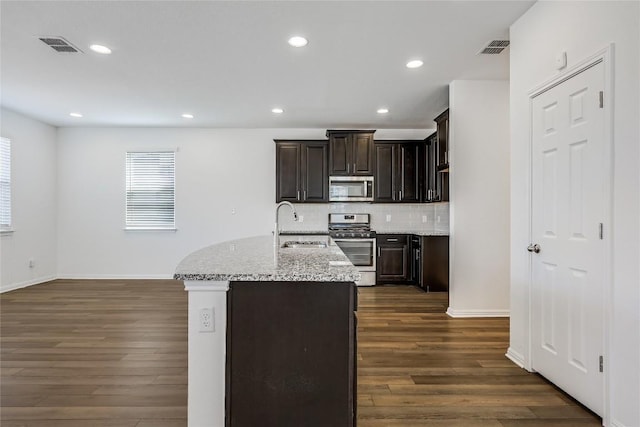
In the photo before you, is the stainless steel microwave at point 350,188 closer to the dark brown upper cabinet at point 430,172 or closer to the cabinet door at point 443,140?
the dark brown upper cabinet at point 430,172

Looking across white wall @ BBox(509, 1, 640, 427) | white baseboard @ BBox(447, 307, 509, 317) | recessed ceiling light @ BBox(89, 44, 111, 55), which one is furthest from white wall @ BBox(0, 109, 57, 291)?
white wall @ BBox(509, 1, 640, 427)

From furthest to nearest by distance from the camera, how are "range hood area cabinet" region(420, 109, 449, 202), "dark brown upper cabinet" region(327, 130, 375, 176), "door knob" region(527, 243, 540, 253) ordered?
"dark brown upper cabinet" region(327, 130, 375, 176) → "range hood area cabinet" region(420, 109, 449, 202) → "door knob" region(527, 243, 540, 253)

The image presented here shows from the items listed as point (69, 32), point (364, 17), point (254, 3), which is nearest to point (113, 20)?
point (69, 32)

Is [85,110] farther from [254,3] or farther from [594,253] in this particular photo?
[594,253]

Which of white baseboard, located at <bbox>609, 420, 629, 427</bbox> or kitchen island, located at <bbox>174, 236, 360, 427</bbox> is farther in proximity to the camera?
white baseboard, located at <bbox>609, 420, 629, 427</bbox>

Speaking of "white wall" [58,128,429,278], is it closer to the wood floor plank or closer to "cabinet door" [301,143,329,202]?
"cabinet door" [301,143,329,202]

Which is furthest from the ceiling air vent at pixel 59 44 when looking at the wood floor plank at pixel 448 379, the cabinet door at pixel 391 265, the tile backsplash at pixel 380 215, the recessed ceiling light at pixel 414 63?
the cabinet door at pixel 391 265

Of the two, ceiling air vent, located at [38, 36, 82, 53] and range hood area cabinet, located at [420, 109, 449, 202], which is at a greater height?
ceiling air vent, located at [38, 36, 82, 53]

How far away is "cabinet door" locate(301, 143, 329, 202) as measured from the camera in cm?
649

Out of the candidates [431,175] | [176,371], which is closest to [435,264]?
[431,175]

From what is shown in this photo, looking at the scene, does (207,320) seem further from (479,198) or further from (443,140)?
(443,140)

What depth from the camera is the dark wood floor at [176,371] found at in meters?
2.22

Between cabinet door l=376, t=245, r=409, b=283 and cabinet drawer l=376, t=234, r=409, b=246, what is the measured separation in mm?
66

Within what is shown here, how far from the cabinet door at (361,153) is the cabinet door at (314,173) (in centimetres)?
49
